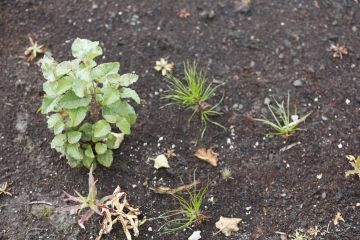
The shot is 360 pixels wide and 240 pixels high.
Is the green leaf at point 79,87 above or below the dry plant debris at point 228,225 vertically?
above

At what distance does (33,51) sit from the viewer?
3.44 m

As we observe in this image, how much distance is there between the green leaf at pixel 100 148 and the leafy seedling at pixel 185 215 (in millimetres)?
484

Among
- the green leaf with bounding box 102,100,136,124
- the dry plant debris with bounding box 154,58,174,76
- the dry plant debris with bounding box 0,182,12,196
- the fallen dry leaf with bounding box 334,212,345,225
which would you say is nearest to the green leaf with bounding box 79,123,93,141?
the green leaf with bounding box 102,100,136,124

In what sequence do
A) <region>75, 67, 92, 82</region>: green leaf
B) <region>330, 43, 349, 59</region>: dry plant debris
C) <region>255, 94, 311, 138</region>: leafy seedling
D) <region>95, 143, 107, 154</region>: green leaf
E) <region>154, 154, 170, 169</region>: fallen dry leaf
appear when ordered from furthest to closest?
<region>330, 43, 349, 59</region>: dry plant debris < <region>255, 94, 311, 138</region>: leafy seedling < <region>154, 154, 170, 169</region>: fallen dry leaf < <region>95, 143, 107, 154</region>: green leaf < <region>75, 67, 92, 82</region>: green leaf

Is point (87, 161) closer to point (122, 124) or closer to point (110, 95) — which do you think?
point (122, 124)

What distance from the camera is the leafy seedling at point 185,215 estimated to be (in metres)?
2.78

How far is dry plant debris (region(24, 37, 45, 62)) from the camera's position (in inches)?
135

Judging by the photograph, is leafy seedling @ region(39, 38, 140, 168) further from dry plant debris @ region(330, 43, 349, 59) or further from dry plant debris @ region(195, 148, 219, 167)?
dry plant debris @ region(330, 43, 349, 59)

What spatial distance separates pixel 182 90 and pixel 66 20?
1.06m

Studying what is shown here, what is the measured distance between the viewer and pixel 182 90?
10.7 feet

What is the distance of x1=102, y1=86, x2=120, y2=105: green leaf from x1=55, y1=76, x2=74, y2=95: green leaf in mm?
188

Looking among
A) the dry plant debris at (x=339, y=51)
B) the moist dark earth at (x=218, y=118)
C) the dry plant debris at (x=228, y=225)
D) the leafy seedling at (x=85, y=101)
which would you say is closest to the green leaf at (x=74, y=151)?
the leafy seedling at (x=85, y=101)

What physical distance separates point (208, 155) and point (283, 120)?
52 centimetres

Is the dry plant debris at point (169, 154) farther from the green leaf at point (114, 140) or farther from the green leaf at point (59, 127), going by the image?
the green leaf at point (59, 127)
